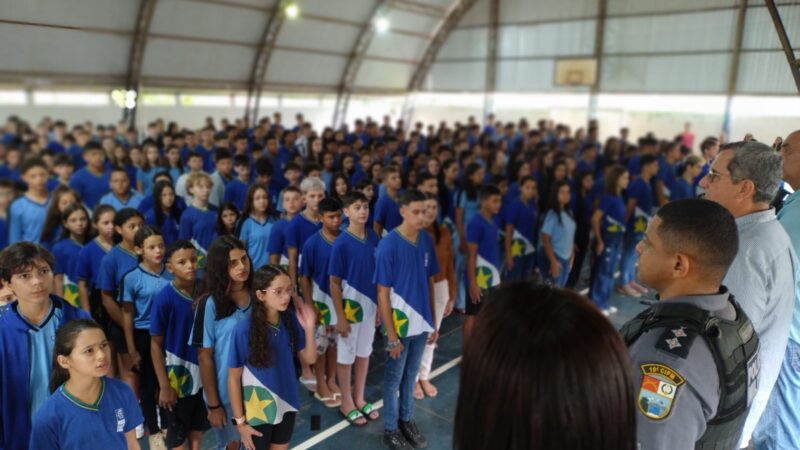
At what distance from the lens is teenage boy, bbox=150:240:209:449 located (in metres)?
2.80

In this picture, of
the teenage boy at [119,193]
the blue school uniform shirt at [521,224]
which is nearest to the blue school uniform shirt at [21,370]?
the teenage boy at [119,193]

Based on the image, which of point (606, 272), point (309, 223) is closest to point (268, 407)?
point (309, 223)

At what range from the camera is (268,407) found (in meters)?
2.54

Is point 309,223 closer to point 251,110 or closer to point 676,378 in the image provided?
point 676,378

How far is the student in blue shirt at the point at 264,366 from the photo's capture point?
2.48 meters

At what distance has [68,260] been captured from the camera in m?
3.71

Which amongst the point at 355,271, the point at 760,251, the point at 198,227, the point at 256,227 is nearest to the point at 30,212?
the point at 198,227

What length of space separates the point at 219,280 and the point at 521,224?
3497 millimetres

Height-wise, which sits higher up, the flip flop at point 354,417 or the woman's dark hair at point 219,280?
the woman's dark hair at point 219,280

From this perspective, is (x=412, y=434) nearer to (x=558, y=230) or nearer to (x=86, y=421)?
(x=86, y=421)

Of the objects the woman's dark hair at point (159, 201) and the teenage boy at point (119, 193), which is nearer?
the woman's dark hair at point (159, 201)

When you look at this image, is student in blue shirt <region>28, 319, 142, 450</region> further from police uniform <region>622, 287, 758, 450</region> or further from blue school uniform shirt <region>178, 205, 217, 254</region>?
blue school uniform shirt <region>178, 205, 217, 254</region>

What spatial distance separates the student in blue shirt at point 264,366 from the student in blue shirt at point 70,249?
6.35 feet

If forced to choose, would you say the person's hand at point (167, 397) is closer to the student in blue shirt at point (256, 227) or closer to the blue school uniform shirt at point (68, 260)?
the blue school uniform shirt at point (68, 260)
